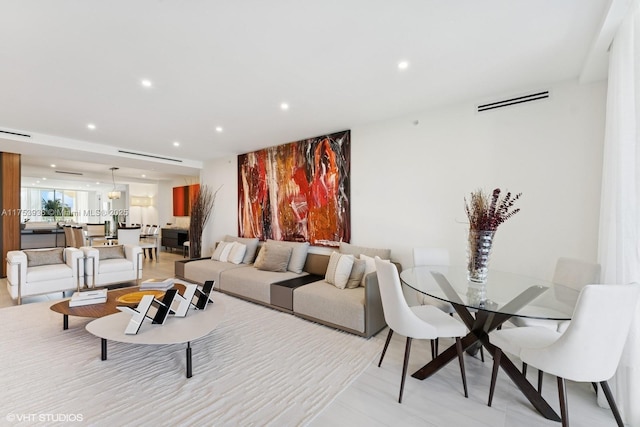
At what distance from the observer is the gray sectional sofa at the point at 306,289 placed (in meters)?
3.10

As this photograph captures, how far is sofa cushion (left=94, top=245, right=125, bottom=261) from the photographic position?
16.5ft

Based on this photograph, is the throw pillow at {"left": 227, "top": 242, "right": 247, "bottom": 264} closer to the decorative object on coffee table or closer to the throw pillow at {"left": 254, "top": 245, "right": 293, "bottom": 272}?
the throw pillow at {"left": 254, "top": 245, "right": 293, "bottom": 272}

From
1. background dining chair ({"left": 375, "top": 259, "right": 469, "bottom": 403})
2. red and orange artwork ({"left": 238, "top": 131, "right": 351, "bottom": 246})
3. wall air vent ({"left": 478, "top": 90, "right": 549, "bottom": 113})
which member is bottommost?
background dining chair ({"left": 375, "top": 259, "right": 469, "bottom": 403})

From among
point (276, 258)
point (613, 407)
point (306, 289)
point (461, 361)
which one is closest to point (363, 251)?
point (306, 289)

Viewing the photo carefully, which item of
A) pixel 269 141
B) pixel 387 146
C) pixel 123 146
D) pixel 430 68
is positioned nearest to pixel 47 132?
pixel 123 146

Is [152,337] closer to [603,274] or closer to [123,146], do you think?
[603,274]

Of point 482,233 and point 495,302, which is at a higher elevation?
point 482,233

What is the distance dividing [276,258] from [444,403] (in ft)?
10.1

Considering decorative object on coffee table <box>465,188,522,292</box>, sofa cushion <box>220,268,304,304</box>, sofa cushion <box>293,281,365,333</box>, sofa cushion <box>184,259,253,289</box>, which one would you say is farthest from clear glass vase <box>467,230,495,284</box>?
A: sofa cushion <box>184,259,253,289</box>

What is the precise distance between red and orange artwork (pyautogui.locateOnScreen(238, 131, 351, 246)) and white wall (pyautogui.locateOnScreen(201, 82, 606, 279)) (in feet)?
0.88

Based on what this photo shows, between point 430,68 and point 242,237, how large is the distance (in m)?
4.72

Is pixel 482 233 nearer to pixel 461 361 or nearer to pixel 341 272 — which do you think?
pixel 461 361

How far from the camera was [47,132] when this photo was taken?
440cm

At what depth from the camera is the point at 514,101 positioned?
303cm
